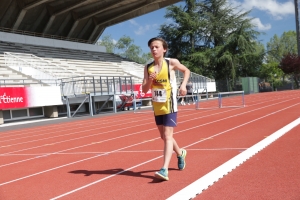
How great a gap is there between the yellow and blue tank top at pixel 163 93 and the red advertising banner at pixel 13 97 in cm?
1644

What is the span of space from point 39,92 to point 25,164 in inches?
590

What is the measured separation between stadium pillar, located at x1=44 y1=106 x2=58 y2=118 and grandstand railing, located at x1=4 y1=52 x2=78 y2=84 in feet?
5.66

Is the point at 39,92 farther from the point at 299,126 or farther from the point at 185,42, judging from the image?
the point at 185,42

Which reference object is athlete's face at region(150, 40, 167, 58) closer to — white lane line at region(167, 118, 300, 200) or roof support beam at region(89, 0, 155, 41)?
white lane line at region(167, 118, 300, 200)

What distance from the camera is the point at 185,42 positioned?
53219mm

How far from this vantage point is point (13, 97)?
66.9ft

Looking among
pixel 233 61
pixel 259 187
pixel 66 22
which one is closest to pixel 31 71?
pixel 66 22

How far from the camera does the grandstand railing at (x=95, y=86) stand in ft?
78.4

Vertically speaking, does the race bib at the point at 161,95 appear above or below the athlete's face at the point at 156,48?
below

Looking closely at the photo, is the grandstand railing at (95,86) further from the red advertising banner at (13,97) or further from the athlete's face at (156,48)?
the athlete's face at (156,48)

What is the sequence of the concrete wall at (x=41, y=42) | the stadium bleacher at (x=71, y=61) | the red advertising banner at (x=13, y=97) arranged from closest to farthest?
the red advertising banner at (x=13, y=97) → the stadium bleacher at (x=71, y=61) → the concrete wall at (x=41, y=42)

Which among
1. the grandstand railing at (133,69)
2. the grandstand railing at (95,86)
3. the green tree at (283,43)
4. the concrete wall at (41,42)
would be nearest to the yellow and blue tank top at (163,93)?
the grandstand railing at (95,86)

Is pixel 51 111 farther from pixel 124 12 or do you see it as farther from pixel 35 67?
pixel 124 12

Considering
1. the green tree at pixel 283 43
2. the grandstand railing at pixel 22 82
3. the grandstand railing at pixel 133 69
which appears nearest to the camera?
the grandstand railing at pixel 22 82
